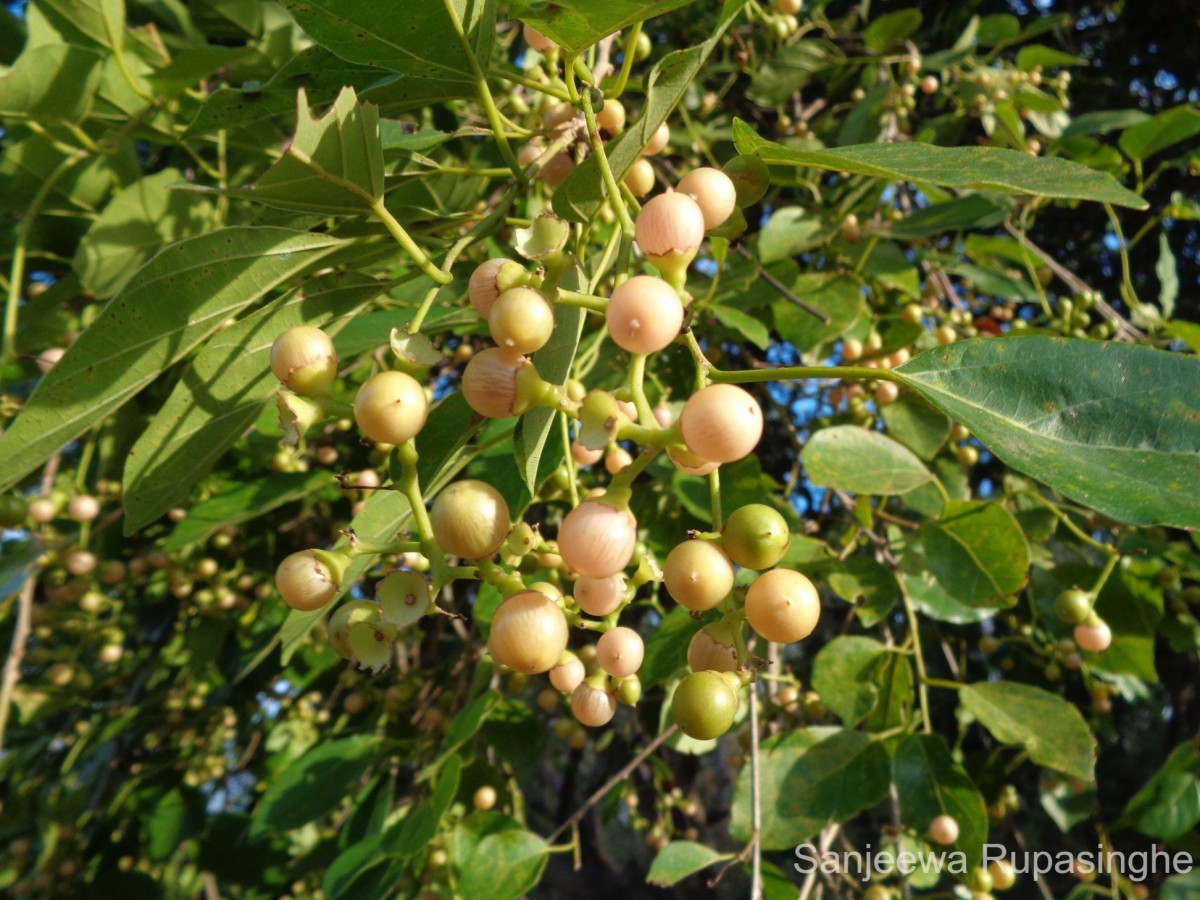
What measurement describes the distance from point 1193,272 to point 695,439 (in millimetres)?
2583

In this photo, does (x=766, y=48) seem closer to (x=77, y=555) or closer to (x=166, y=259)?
(x=166, y=259)

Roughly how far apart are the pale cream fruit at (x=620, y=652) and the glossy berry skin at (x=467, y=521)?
4.7 inches

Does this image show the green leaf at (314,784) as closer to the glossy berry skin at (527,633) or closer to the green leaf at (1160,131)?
the glossy berry skin at (527,633)

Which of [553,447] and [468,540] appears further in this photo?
[553,447]

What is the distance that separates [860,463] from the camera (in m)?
0.98

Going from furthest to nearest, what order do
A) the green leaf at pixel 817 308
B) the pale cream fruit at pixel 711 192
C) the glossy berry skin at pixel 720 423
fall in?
the green leaf at pixel 817 308 < the pale cream fruit at pixel 711 192 < the glossy berry skin at pixel 720 423

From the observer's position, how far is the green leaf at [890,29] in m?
1.68

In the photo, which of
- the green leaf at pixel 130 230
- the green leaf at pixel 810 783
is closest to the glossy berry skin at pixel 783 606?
the green leaf at pixel 810 783

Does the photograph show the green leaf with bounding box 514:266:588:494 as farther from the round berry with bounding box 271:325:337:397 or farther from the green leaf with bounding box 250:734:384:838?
the green leaf with bounding box 250:734:384:838

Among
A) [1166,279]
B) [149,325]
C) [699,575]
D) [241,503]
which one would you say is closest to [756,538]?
[699,575]

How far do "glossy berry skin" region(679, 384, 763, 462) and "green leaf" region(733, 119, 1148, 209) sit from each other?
0.17 meters

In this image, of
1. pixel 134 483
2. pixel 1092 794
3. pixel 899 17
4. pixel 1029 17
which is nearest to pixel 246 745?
pixel 134 483

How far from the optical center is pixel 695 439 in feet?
1.42

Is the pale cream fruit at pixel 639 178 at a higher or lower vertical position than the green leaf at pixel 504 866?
higher
